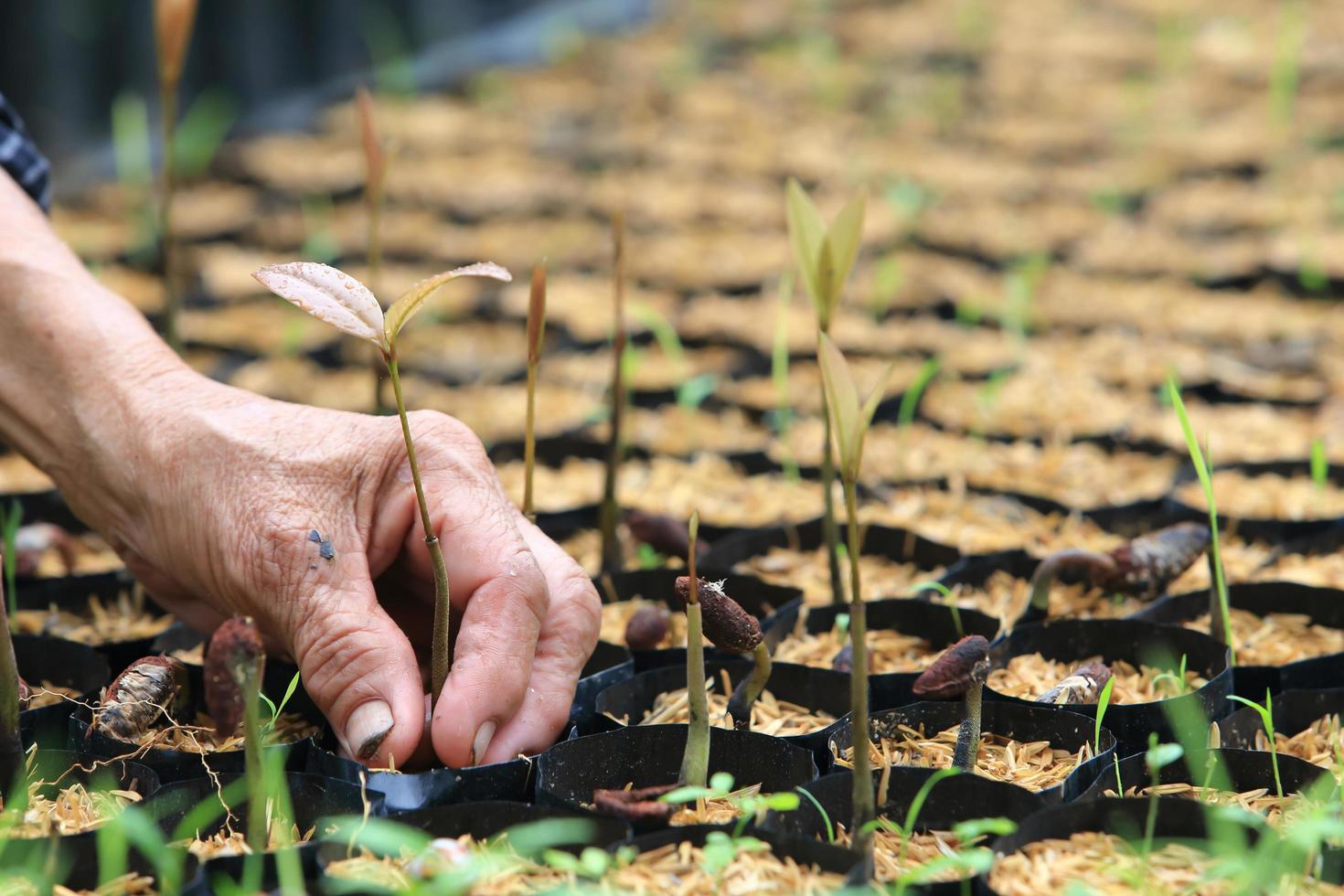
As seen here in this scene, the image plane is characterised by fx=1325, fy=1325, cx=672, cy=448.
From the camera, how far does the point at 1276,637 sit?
5.07 feet

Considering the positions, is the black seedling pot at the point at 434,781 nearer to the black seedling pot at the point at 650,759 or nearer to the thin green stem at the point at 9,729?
the black seedling pot at the point at 650,759

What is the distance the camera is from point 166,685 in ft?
4.14

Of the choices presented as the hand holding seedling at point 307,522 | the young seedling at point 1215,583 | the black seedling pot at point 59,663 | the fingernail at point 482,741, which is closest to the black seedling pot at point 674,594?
the hand holding seedling at point 307,522

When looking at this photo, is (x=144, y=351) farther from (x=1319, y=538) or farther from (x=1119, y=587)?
(x=1319, y=538)

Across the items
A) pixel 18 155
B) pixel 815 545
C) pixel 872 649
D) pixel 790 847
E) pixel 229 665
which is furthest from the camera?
pixel 815 545

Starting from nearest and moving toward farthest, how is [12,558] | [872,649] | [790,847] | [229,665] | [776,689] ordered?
[229,665], [790,847], [776,689], [872,649], [12,558]

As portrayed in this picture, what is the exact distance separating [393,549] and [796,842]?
47 cm

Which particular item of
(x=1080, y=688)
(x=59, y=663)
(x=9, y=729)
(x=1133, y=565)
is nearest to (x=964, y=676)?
(x=1080, y=688)

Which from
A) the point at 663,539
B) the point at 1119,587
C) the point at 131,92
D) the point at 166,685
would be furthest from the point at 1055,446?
the point at 131,92

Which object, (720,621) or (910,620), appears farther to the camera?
(910,620)

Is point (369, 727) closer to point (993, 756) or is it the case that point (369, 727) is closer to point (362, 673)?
point (362, 673)

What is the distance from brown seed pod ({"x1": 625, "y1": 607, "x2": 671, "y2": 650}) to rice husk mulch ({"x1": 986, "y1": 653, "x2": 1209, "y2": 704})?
36 centimetres

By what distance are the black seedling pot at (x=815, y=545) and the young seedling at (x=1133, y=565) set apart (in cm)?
22

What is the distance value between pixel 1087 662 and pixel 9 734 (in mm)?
1071
